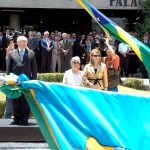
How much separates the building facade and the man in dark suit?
14.3 m

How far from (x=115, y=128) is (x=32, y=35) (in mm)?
13572

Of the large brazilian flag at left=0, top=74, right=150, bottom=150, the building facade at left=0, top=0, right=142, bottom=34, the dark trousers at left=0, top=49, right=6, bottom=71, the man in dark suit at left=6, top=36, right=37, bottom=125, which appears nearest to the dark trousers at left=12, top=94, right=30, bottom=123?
the man in dark suit at left=6, top=36, right=37, bottom=125

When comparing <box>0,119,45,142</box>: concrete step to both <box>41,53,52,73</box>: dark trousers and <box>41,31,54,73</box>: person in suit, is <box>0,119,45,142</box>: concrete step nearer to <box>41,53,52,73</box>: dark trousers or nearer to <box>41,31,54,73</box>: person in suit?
<box>41,31,54,73</box>: person in suit

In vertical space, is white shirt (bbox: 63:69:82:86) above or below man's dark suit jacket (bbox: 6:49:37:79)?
below

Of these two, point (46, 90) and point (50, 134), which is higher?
point (46, 90)

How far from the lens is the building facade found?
2355cm

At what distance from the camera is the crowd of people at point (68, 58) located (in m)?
9.07

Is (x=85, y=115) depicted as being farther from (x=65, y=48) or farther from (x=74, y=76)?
(x=65, y=48)

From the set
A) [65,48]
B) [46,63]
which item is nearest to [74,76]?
[65,48]

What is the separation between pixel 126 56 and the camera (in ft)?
64.5

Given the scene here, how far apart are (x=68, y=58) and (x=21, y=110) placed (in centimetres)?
1030

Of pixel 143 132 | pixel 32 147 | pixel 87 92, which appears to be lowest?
pixel 32 147

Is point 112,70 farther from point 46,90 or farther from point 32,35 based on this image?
point 32,35

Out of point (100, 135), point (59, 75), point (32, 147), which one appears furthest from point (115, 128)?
point (59, 75)
